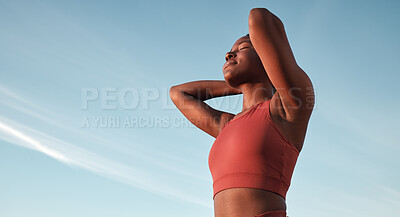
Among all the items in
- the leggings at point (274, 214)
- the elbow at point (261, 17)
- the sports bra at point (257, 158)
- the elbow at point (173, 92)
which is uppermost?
the elbow at point (173, 92)

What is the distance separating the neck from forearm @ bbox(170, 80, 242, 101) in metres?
0.64

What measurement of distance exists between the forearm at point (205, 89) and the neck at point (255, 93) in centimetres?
64

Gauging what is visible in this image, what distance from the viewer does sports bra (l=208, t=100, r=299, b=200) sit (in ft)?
8.21

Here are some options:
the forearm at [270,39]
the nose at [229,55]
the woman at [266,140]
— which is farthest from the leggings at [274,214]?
the nose at [229,55]

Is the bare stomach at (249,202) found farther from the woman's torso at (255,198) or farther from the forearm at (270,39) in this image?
the forearm at (270,39)

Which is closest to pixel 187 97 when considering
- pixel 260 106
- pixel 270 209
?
pixel 260 106

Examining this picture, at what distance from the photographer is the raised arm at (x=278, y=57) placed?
2373 mm

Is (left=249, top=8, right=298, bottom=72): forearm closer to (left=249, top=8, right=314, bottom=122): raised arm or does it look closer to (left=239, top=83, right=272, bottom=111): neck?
(left=249, top=8, right=314, bottom=122): raised arm

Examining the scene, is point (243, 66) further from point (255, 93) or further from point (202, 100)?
point (202, 100)

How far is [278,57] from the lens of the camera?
239 cm

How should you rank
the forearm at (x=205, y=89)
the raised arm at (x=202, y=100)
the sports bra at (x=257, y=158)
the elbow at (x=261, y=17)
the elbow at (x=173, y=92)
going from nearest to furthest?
1. the elbow at (x=261, y=17)
2. the sports bra at (x=257, y=158)
3. the raised arm at (x=202, y=100)
4. the forearm at (x=205, y=89)
5. the elbow at (x=173, y=92)

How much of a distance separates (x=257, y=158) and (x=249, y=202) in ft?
0.94

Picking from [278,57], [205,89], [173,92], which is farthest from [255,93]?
[173,92]

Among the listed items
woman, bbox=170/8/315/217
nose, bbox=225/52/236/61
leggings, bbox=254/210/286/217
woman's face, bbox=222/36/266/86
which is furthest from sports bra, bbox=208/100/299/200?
nose, bbox=225/52/236/61
